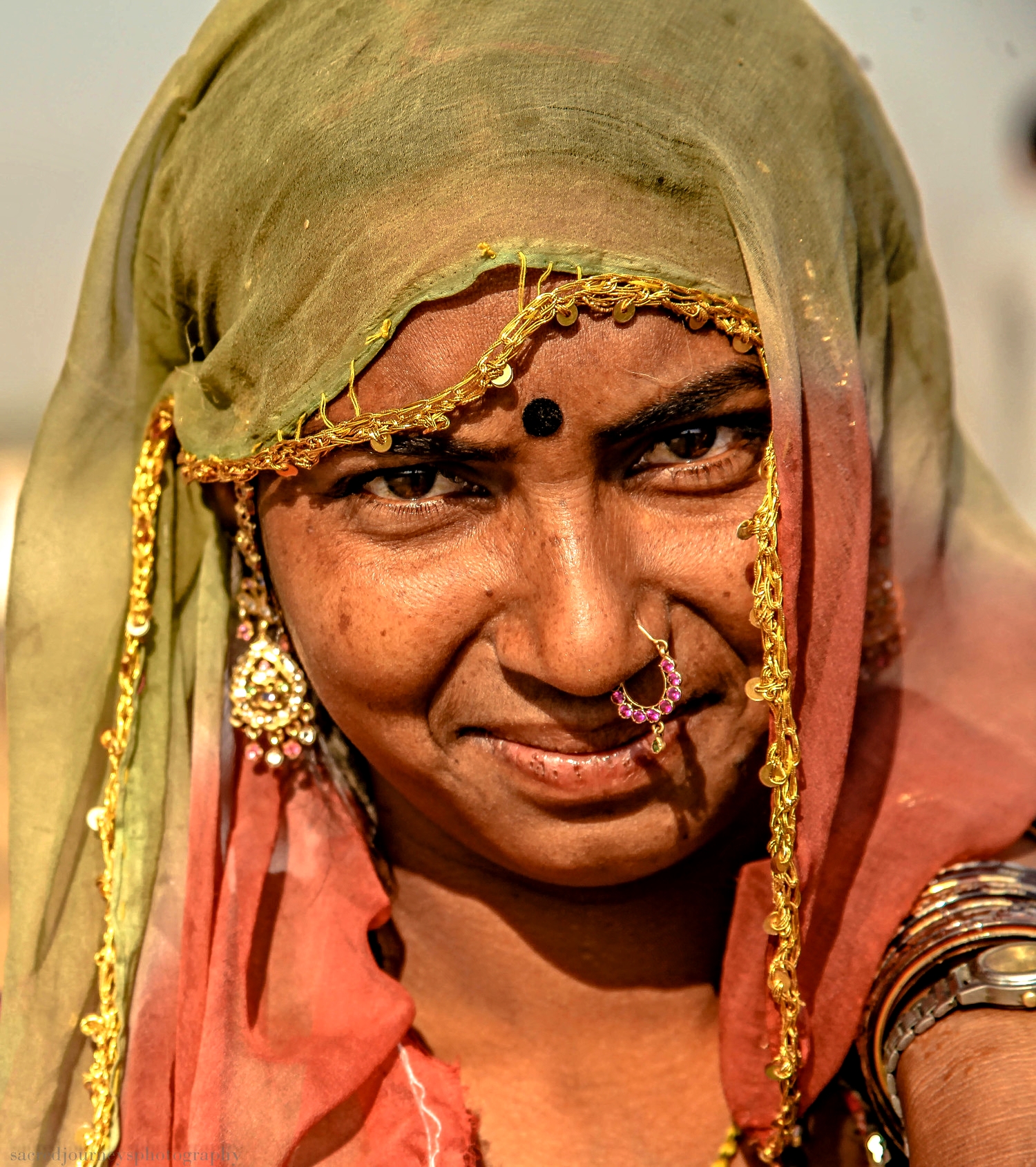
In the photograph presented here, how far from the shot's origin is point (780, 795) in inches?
65.4

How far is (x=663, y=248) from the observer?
5.20 feet

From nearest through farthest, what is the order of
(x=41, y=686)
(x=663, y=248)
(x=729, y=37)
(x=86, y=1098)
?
(x=663, y=248)
(x=729, y=37)
(x=86, y=1098)
(x=41, y=686)

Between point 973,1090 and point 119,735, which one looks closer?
point 973,1090

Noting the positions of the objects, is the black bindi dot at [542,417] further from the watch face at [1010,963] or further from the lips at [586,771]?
the watch face at [1010,963]

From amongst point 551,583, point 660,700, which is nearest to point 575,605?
point 551,583

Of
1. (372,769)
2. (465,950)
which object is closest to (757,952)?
(465,950)

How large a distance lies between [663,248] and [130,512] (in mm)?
898

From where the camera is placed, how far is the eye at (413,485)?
5.45ft

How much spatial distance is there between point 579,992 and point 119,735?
75 centimetres

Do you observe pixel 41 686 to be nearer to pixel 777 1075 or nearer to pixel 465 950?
pixel 465 950

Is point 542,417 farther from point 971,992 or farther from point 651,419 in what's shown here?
point 971,992

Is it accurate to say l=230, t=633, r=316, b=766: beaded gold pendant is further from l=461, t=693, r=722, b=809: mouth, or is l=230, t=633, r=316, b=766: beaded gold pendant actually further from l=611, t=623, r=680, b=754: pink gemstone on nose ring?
l=611, t=623, r=680, b=754: pink gemstone on nose ring

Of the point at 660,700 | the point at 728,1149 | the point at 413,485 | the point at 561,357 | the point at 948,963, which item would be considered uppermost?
the point at 561,357

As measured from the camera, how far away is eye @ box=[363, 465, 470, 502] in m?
1.66
